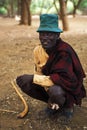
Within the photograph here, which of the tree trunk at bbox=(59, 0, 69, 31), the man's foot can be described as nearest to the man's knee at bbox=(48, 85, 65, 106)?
the man's foot

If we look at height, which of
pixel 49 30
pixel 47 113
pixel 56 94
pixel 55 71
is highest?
pixel 49 30

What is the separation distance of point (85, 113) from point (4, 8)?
31.9m

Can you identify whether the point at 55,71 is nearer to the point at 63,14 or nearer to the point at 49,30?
the point at 49,30

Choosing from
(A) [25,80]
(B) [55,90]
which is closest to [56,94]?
(B) [55,90]

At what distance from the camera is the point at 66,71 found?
131 inches

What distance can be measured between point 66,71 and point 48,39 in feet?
1.26

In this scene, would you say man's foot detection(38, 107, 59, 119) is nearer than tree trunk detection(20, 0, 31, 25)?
Yes

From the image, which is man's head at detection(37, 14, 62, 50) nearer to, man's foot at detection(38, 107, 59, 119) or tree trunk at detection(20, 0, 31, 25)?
man's foot at detection(38, 107, 59, 119)

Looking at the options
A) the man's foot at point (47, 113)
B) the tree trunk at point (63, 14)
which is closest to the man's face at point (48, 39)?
the man's foot at point (47, 113)

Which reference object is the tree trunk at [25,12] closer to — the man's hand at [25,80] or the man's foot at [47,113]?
the man's foot at [47,113]

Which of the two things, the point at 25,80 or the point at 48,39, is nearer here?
the point at 48,39

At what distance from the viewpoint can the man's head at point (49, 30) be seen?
133 inches

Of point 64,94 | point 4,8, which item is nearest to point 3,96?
point 64,94

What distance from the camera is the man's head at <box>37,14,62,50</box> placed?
3385 mm
